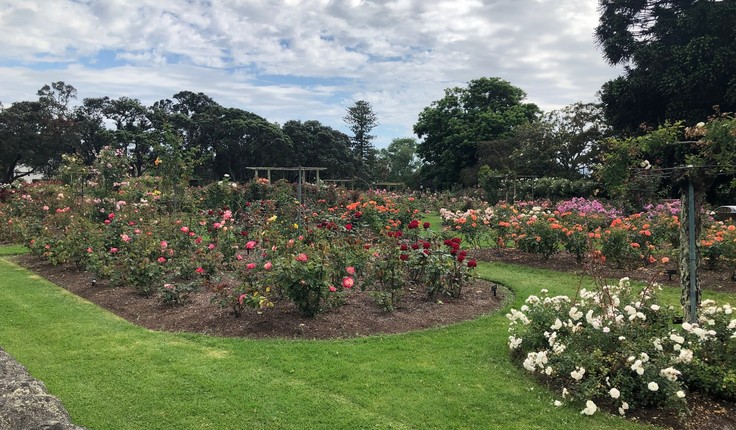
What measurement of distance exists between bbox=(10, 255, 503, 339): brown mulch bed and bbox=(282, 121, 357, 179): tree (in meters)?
35.4

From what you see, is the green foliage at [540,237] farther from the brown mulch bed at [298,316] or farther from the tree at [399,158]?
the tree at [399,158]

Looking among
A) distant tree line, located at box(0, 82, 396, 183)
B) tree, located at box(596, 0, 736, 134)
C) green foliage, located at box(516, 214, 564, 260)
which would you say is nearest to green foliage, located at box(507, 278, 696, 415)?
green foliage, located at box(516, 214, 564, 260)

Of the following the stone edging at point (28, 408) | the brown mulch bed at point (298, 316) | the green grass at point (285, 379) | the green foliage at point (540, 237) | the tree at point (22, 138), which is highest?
the tree at point (22, 138)

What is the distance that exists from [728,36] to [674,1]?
3564 millimetres

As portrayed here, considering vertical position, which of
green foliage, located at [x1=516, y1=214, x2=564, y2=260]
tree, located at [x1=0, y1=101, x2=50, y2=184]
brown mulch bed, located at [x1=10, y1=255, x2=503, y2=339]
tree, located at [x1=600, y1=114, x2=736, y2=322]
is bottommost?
brown mulch bed, located at [x1=10, y1=255, x2=503, y2=339]

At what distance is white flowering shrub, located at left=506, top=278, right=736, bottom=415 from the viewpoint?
336cm

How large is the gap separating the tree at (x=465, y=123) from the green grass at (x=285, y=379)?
30.2 meters

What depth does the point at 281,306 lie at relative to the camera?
5730 mm

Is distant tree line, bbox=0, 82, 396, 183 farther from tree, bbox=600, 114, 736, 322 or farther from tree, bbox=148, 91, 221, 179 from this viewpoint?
tree, bbox=600, 114, 736, 322

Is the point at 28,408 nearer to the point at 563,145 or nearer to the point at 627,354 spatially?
the point at 627,354

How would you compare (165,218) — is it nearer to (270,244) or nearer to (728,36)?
(270,244)

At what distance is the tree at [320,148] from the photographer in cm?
4200

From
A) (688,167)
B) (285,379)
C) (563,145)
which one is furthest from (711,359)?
(563,145)

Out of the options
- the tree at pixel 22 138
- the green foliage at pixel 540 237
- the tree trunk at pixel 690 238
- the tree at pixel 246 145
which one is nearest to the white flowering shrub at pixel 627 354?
the tree trunk at pixel 690 238
